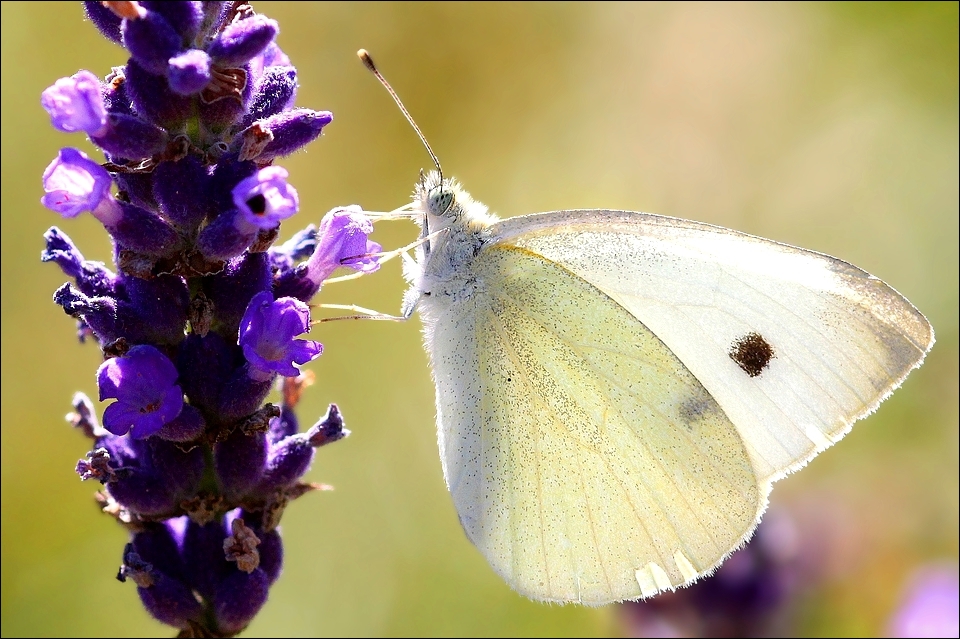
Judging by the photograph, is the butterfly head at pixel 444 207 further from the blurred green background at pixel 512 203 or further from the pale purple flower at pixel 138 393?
the blurred green background at pixel 512 203

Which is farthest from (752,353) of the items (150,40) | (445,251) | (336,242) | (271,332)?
(150,40)

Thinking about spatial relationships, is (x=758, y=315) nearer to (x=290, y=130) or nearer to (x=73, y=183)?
(x=290, y=130)

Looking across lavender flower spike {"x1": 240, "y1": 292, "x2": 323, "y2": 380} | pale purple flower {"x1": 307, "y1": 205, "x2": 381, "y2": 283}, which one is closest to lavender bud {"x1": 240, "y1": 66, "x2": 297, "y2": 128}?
pale purple flower {"x1": 307, "y1": 205, "x2": 381, "y2": 283}

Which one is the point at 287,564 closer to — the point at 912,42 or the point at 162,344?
the point at 162,344

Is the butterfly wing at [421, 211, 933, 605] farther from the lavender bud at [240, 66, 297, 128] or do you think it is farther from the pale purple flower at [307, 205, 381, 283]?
the lavender bud at [240, 66, 297, 128]

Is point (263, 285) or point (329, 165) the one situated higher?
point (329, 165)

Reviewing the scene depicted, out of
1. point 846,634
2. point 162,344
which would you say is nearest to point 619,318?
point 162,344

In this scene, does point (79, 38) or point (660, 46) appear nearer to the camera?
point (79, 38)
